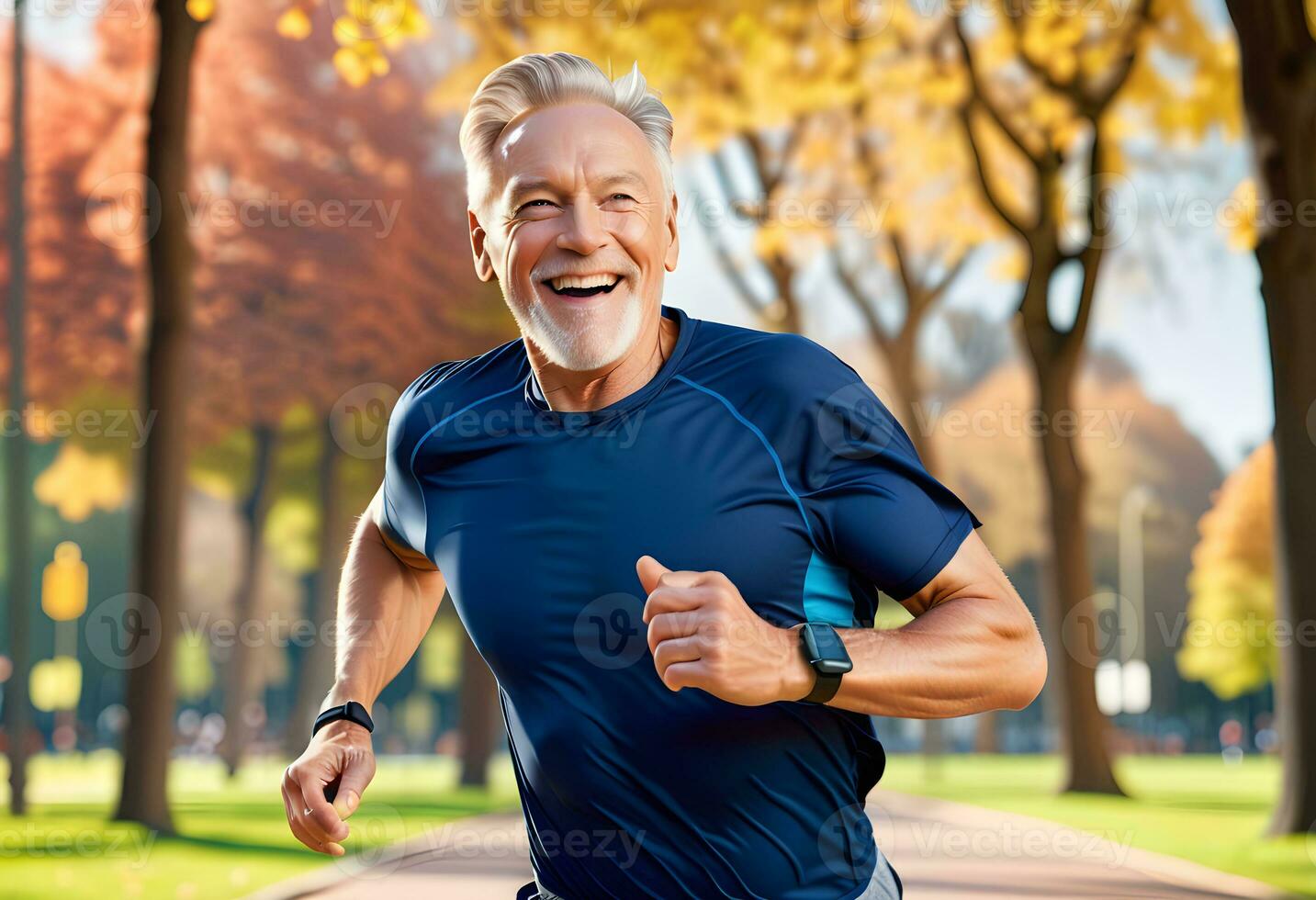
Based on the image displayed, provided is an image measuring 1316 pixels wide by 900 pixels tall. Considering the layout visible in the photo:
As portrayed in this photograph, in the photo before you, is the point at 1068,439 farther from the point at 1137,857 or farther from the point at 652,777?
the point at 652,777

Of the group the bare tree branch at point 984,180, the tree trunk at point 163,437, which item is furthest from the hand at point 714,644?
the bare tree branch at point 984,180

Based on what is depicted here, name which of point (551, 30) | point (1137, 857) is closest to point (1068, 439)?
point (1137, 857)

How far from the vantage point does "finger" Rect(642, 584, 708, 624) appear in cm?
231

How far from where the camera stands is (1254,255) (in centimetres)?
1117

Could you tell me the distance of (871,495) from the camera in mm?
2643

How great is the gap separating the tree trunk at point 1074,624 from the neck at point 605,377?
14223 mm

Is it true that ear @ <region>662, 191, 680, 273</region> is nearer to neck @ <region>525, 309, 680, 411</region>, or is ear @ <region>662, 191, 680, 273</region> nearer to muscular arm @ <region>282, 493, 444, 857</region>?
neck @ <region>525, 309, 680, 411</region>

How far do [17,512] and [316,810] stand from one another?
12.4m

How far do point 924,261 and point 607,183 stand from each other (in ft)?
70.7

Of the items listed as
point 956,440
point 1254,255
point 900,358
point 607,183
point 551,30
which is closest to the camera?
point 607,183

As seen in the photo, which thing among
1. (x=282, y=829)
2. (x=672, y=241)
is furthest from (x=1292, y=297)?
(x=672, y=241)

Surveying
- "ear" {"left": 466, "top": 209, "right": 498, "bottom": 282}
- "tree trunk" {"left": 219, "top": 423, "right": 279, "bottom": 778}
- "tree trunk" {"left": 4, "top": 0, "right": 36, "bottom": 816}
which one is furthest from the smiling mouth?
"tree trunk" {"left": 219, "top": 423, "right": 279, "bottom": 778}

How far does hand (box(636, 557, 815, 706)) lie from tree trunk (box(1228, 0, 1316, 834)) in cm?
939

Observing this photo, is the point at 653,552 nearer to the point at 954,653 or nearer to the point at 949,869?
the point at 954,653
